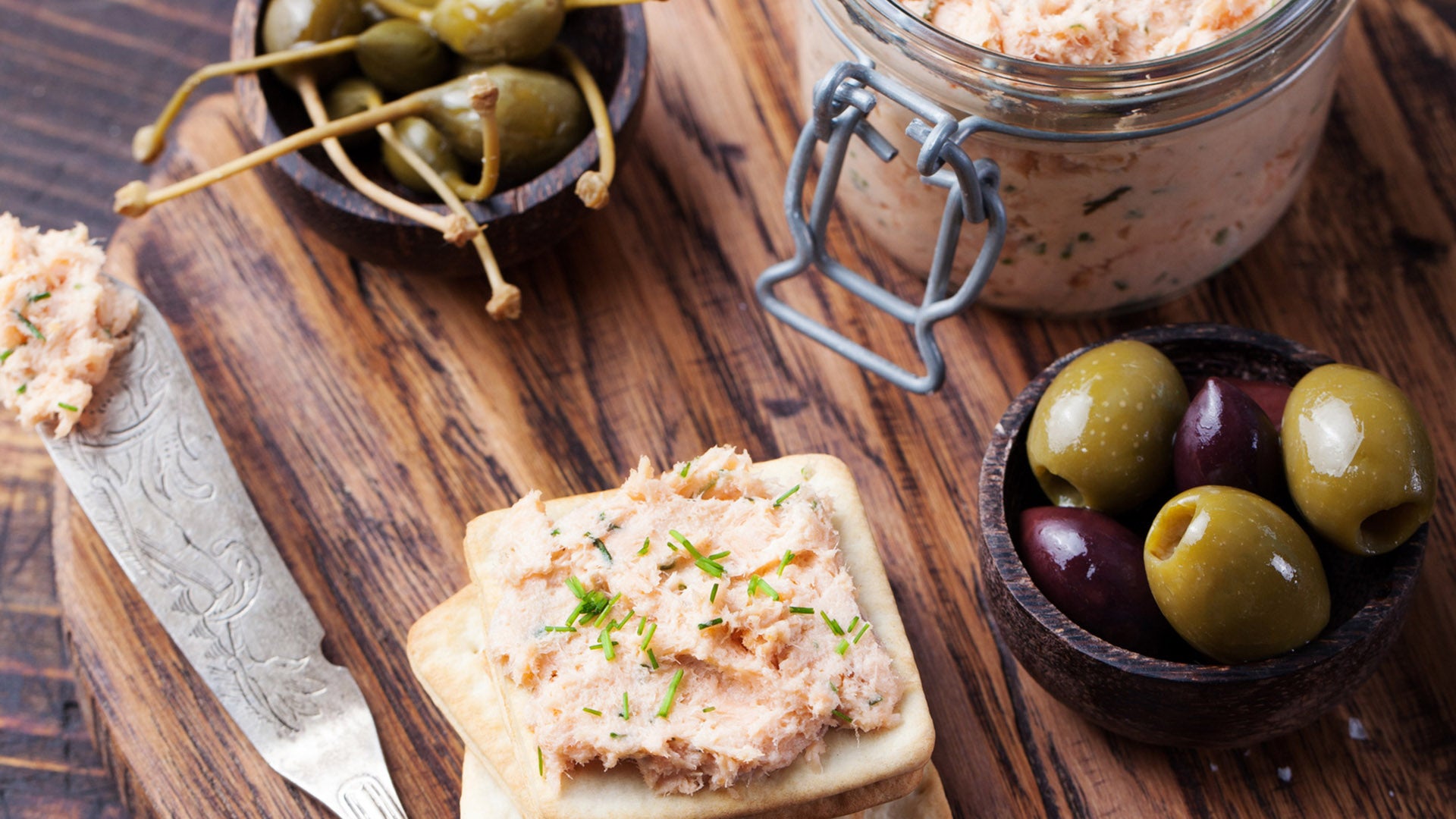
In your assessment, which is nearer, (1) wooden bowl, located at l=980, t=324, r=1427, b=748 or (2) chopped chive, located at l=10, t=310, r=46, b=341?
(1) wooden bowl, located at l=980, t=324, r=1427, b=748

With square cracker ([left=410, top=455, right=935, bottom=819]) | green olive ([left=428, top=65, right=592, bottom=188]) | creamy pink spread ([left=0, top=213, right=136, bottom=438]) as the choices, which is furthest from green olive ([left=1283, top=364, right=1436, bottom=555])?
creamy pink spread ([left=0, top=213, right=136, bottom=438])

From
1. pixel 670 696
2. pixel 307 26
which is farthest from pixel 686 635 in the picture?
pixel 307 26

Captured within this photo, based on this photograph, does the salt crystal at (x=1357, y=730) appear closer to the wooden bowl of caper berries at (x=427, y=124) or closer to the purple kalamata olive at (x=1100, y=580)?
the purple kalamata olive at (x=1100, y=580)

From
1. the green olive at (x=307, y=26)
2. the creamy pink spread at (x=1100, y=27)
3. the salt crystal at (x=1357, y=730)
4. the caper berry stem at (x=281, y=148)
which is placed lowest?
the salt crystal at (x=1357, y=730)

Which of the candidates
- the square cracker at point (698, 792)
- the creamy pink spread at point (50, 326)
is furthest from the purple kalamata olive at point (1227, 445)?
the creamy pink spread at point (50, 326)

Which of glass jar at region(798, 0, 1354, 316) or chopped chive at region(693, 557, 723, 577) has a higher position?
glass jar at region(798, 0, 1354, 316)

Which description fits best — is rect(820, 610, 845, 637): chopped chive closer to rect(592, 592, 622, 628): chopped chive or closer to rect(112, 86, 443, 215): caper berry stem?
rect(592, 592, 622, 628): chopped chive

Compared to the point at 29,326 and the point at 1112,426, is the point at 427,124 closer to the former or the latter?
the point at 29,326
